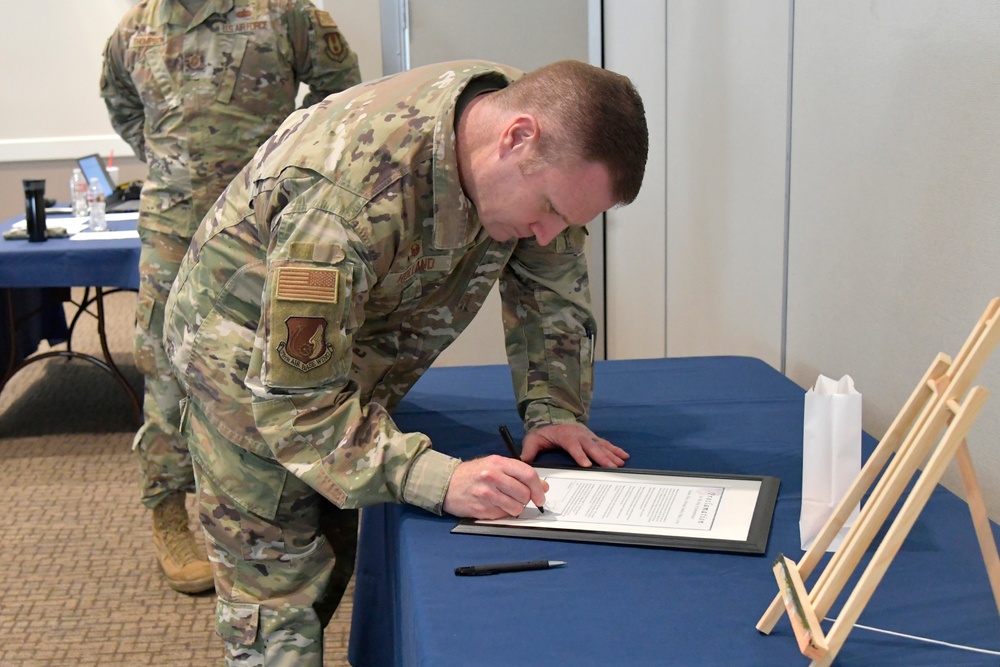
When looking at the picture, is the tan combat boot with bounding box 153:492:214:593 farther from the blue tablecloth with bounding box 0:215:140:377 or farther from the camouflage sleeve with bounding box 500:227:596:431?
the camouflage sleeve with bounding box 500:227:596:431

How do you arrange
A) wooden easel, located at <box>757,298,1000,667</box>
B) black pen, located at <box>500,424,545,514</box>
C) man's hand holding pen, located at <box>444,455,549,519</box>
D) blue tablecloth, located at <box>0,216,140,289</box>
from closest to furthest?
wooden easel, located at <box>757,298,1000,667</box> → man's hand holding pen, located at <box>444,455,549,519</box> → black pen, located at <box>500,424,545,514</box> → blue tablecloth, located at <box>0,216,140,289</box>

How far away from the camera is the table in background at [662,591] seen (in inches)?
34.5

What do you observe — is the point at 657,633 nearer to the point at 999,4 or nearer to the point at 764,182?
the point at 999,4

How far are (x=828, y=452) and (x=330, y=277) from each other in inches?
23.3

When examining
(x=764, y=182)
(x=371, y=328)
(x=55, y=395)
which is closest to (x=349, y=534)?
(x=371, y=328)

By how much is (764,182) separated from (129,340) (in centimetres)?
377

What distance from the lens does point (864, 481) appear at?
934mm

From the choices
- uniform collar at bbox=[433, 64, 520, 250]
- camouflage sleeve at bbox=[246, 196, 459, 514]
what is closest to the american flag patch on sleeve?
camouflage sleeve at bbox=[246, 196, 459, 514]

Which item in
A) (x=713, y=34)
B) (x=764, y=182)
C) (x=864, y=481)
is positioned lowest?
(x=864, y=481)

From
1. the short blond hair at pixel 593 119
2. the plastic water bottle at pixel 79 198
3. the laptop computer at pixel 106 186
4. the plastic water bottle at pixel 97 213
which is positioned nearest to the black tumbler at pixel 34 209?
the plastic water bottle at pixel 97 213

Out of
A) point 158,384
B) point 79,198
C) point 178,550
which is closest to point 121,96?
point 158,384

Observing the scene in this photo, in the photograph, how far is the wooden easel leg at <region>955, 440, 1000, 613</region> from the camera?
85 centimetres

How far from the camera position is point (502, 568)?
104 cm

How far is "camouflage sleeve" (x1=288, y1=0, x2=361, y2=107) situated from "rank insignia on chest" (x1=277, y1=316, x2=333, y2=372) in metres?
1.51
